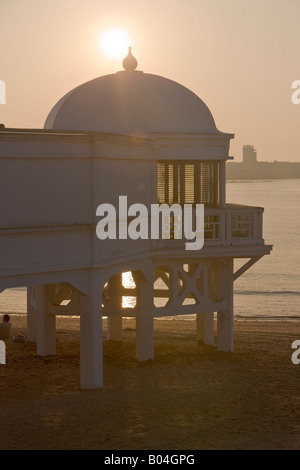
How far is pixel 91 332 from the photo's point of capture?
875 inches

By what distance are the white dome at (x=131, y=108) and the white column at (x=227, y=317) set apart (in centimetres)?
447

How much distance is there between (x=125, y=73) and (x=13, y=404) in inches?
434

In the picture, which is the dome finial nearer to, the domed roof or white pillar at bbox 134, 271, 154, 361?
the domed roof

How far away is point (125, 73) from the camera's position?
1077 inches

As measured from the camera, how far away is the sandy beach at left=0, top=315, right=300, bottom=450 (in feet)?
62.5

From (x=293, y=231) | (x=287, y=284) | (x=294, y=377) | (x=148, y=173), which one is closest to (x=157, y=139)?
(x=148, y=173)

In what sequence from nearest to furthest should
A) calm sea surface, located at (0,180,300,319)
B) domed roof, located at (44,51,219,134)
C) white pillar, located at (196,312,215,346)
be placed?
1. domed roof, located at (44,51,219,134)
2. white pillar, located at (196,312,215,346)
3. calm sea surface, located at (0,180,300,319)

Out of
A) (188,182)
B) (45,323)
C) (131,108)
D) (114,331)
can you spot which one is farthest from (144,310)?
(131,108)

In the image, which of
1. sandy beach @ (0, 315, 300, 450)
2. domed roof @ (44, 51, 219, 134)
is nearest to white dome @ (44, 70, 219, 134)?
domed roof @ (44, 51, 219, 134)

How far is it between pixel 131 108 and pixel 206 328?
806cm

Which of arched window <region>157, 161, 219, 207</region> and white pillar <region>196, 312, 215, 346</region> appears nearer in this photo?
arched window <region>157, 161, 219, 207</region>

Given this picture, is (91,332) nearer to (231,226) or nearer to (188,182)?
(188,182)

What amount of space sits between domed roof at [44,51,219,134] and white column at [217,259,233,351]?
447cm

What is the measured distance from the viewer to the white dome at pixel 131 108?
26.0 m
